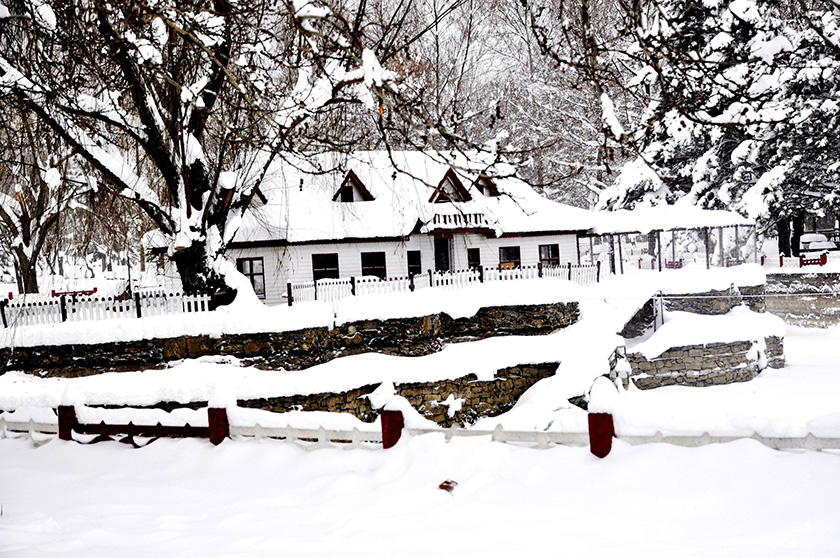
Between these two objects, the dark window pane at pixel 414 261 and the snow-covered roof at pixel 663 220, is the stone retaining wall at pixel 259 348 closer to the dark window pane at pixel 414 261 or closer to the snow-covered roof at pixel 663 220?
the dark window pane at pixel 414 261

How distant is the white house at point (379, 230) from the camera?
2308 cm

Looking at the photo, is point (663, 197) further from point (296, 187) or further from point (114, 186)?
point (114, 186)

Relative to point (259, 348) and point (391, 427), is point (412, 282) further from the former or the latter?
point (391, 427)

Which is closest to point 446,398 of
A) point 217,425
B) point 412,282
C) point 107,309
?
point 412,282

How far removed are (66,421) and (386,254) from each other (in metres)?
16.7

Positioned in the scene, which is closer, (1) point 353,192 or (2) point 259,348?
(2) point 259,348

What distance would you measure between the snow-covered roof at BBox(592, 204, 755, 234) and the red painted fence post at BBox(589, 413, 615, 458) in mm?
20660

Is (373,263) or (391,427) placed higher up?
(373,263)

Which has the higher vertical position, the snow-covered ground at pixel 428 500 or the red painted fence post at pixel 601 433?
the red painted fence post at pixel 601 433

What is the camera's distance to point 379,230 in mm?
23562

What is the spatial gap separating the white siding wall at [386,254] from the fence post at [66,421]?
43.3 feet

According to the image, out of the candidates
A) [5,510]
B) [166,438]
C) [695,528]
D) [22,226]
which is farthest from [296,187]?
[695,528]

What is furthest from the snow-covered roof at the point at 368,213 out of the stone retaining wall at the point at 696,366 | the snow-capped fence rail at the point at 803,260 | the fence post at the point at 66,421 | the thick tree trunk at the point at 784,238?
the fence post at the point at 66,421

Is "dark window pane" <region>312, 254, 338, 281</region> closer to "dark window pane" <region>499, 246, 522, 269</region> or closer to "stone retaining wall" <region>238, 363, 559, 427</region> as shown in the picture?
→ "dark window pane" <region>499, 246, 522, 269</region>
